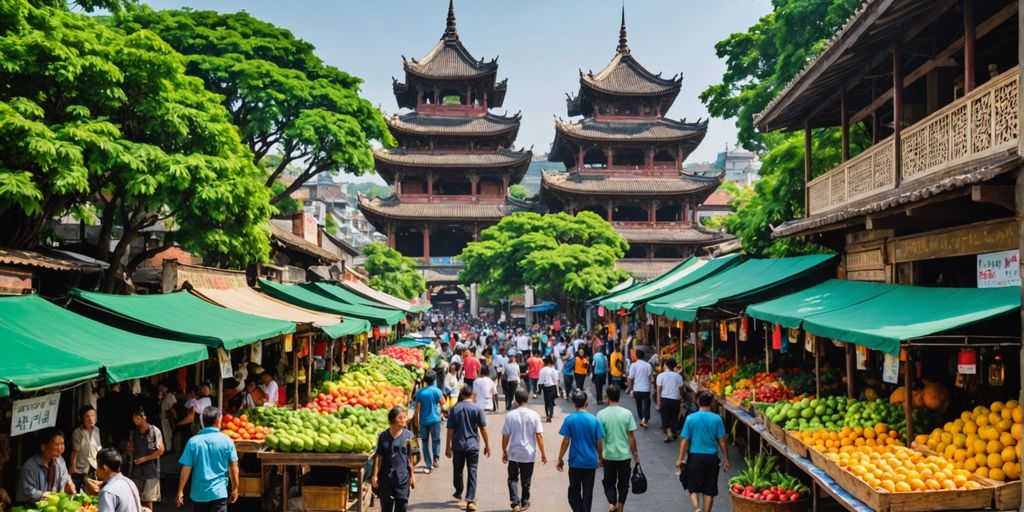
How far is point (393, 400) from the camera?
13.2 metres

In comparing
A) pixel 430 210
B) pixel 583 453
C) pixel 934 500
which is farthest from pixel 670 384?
pixel 430 210

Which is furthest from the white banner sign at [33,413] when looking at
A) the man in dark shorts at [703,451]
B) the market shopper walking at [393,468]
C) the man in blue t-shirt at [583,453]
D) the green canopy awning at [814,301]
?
the green canopy awning at [814,301]

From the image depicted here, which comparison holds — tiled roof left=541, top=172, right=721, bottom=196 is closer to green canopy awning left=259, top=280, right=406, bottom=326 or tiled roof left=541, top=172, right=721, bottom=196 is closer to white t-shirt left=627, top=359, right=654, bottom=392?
green canopy awning left=259, top=280, right=406, bottom=326

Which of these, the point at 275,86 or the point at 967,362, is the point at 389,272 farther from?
the point at 967,362

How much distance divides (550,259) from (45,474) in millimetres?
25779

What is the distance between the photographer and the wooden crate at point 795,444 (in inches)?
340

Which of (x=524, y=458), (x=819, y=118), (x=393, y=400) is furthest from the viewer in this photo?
(x=819, y=118)

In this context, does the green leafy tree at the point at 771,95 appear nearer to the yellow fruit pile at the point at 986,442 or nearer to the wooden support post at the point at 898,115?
the wooden support post at the point at 898,115

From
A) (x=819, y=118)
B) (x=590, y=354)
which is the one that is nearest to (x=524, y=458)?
(x=819, y=118)

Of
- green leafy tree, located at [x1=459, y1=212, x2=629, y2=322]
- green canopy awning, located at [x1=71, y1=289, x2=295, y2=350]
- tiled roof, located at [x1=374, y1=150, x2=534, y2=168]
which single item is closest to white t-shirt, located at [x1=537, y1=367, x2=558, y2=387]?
green canopy awning, located at [x1=71, y1=289, x2=295, y2=350]

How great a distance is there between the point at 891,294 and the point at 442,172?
40.8 metres

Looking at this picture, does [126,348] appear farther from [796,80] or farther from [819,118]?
[819,118]

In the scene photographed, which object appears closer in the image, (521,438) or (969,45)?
(969,45)

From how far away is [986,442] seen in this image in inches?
271
